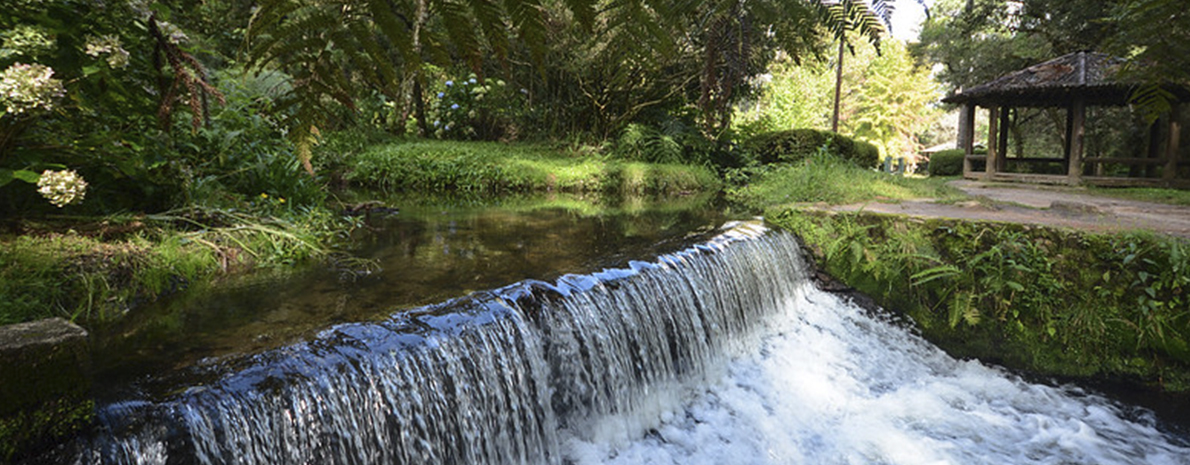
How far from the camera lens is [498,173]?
11469mm

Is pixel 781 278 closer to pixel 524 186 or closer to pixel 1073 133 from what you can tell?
pixel 524 186

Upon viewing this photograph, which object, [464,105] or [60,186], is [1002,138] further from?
[60,186]

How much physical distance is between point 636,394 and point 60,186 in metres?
3.15

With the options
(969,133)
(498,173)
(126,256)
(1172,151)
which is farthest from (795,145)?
(126,256)

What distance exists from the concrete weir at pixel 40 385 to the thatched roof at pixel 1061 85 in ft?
44.5

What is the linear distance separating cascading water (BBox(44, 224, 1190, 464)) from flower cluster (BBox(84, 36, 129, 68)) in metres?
1.69

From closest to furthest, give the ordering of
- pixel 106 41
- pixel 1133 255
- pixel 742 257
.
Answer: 1. pixel 106 41
2. pixel 1133 255
3. pixel 742 257

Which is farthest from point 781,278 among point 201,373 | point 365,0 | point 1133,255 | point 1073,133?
point 1073,133

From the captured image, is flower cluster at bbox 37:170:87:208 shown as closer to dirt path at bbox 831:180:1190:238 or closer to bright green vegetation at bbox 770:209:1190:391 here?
bright green vegetation at bbox 770:209:1190:391

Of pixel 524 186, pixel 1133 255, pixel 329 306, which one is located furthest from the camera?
pixel 524 186

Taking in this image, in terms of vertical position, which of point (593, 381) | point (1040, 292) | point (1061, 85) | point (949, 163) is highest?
point (1061, 85)

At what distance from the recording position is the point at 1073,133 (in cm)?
1160

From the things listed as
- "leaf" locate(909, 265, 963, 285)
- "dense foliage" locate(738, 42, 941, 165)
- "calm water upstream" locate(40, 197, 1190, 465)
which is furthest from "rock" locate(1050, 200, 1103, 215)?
"dense foliage" locate(738, 42, 941, 165)

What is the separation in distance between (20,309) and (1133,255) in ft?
21.8
